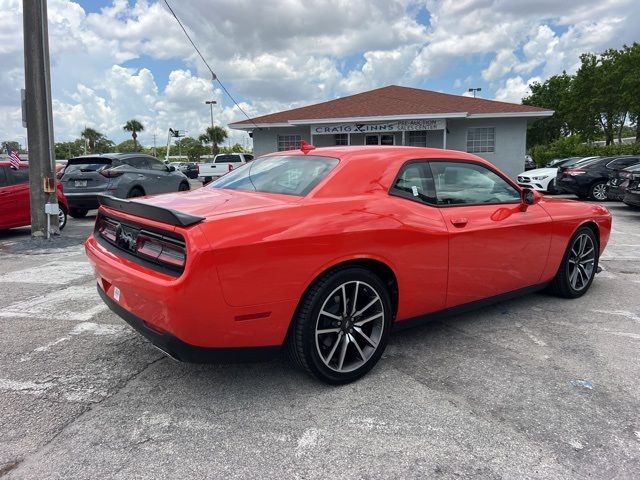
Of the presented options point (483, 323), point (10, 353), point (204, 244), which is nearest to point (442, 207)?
point (483, 323)

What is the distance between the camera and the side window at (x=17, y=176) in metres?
9.10

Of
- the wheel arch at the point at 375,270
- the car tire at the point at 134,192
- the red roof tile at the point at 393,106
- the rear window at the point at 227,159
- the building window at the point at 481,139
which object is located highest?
the red roof tile at the point at 393,106

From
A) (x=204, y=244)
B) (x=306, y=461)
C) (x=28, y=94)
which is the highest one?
(x=28, y=94)

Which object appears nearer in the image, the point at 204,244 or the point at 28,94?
the point at 204,244

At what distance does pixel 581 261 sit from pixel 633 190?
782cm

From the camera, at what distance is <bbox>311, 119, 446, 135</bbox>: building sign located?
20.9 meters

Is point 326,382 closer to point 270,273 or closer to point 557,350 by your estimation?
point 270,273

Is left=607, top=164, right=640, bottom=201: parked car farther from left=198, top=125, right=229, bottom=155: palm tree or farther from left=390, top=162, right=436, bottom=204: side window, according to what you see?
left=198, top=125, right=229, bottom=155: palm tree

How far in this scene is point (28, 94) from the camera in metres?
8.46

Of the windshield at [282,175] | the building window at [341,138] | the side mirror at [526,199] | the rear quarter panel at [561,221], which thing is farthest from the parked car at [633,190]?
the building window at [341,138]

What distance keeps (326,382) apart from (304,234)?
0.95 m

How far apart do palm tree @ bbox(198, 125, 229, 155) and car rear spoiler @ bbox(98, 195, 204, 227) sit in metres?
Answer: 70.3

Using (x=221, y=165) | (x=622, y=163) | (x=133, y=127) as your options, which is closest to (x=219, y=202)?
(x=622, y=163)

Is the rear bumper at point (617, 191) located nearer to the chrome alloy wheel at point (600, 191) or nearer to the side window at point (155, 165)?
the chrome alloy wheel at point (600, 191)
